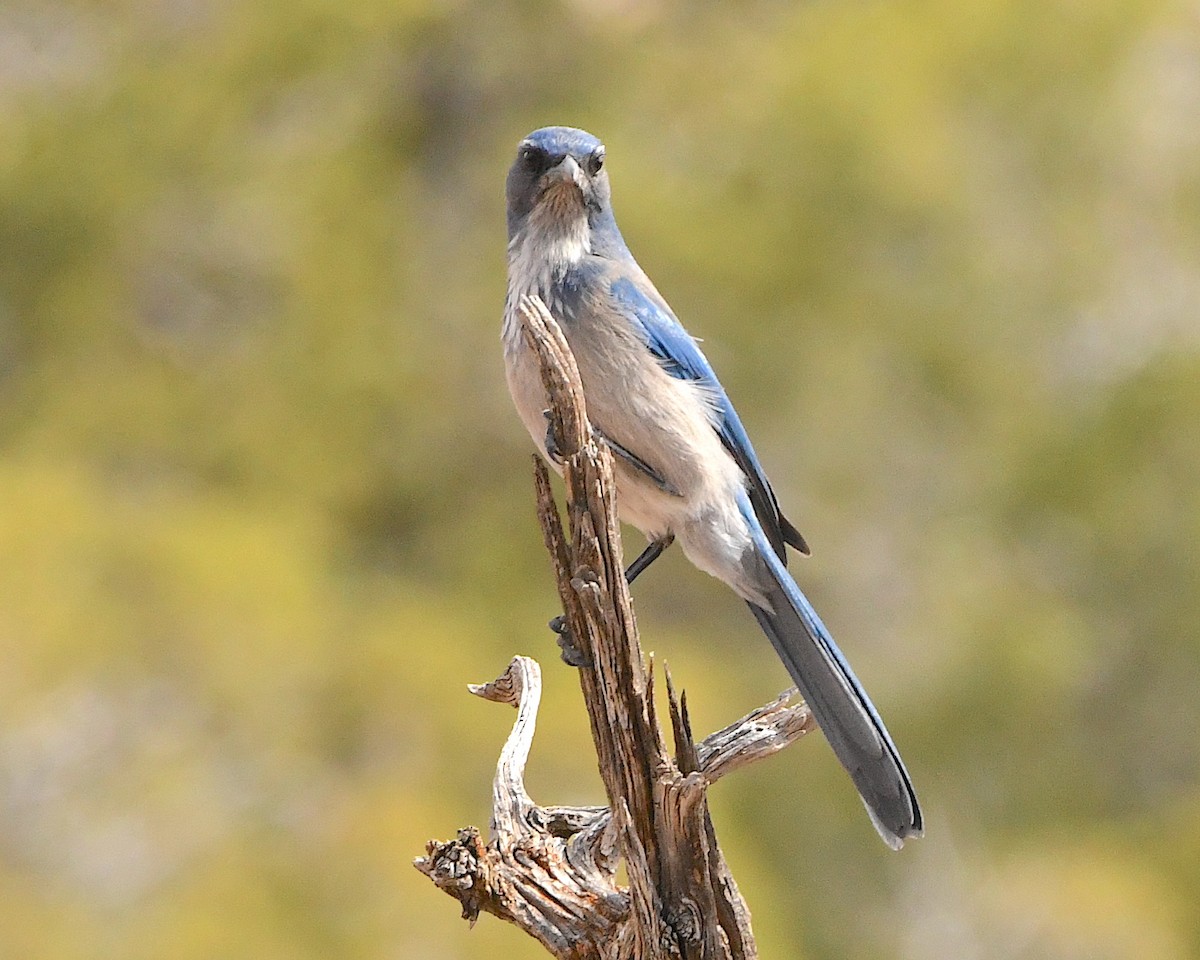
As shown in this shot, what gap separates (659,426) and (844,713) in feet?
2.46

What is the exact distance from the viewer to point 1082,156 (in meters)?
10.4

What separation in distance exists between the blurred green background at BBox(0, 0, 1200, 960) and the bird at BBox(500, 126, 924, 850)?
4.64 metres

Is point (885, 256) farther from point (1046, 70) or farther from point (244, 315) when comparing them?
point (244, 315)

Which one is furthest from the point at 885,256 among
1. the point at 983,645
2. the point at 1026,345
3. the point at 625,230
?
the point at 983,645

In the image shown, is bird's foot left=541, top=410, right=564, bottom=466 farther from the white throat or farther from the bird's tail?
the bird's tail

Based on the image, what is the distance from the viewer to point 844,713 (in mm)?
3492

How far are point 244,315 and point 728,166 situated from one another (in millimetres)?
3193

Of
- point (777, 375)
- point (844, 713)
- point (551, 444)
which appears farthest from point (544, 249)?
point (777, 375)

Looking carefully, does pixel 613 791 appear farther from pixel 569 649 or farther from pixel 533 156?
pixel 533 156

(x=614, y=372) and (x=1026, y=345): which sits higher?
(x=1026, y=345)

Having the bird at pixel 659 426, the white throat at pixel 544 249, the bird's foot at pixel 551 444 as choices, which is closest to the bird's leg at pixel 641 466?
the bird at pixel 659 426

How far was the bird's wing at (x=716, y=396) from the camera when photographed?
12.7 feet

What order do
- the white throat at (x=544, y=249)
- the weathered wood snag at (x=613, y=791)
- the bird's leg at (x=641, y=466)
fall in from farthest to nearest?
the white throat at (x=544, y=249), the bird's leg at (x=641, y=466), the weathered wood snag at (x=613, y=791)

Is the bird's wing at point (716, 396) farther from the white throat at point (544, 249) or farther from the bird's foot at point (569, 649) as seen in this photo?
the bird's foot at point (569, 649)
